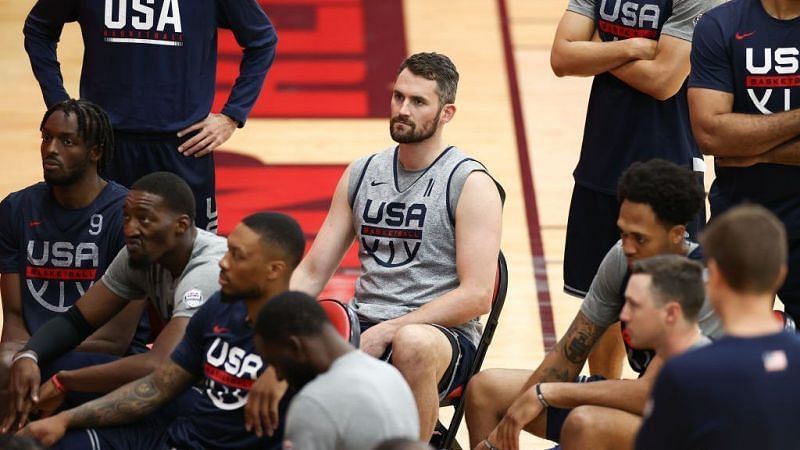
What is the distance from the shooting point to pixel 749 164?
490 cm

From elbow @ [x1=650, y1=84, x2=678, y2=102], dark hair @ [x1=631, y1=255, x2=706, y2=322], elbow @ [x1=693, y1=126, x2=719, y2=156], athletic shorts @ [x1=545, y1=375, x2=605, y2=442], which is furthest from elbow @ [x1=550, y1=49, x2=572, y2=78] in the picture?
dark hair @ [x1=631, y1=255, x2=706, y2=322]

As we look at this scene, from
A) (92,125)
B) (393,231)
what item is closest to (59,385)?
(92,125)

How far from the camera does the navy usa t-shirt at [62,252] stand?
16.8ft

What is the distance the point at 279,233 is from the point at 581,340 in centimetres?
103

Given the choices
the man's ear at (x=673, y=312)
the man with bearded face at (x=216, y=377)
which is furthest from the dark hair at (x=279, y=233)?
the man's ear at (x=673, y=312)

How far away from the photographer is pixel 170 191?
4734 millimetres

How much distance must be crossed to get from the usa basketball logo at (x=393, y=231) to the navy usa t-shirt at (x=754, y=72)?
1031 mm

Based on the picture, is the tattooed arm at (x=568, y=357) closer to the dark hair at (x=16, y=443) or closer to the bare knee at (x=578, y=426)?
the bare knee at (x=578, y=426)

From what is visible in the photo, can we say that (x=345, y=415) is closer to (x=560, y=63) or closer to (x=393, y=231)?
(x=393, y=231)

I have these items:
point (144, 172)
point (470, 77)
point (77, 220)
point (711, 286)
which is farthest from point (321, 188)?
point (711, 286)

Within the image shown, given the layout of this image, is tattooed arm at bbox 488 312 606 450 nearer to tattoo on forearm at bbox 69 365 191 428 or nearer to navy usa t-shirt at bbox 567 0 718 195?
tattoo on forearm at bbox 69 365 191 428

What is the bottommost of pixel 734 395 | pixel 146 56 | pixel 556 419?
pixel 556 419

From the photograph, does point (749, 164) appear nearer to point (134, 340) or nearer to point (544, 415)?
point (544, 415)

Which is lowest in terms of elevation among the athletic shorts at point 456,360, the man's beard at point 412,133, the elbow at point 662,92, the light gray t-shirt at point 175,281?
the athletic shorts at point 456,360
